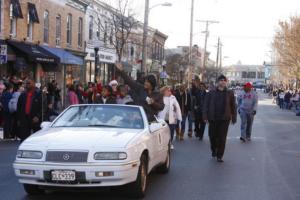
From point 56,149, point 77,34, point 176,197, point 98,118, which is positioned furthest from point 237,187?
point 77,34

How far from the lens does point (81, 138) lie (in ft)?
25.9

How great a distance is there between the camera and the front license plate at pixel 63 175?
24.2ft

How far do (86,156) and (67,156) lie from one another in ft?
0.81

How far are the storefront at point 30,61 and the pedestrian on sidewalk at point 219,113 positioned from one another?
15073mm

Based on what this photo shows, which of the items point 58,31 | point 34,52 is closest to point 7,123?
point 34,52

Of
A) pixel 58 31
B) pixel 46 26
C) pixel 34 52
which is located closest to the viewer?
pixel 34 52

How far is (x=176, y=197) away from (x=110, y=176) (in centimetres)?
140

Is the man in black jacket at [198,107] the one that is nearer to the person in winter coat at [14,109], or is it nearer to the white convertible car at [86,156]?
the person in winter coat at [14,109]

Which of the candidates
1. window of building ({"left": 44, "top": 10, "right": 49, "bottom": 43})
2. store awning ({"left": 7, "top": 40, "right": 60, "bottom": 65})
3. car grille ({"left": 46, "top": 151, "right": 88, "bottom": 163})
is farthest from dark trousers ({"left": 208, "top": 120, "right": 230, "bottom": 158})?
window of building ({"left": 44, "top": 10, "right": 49, "bottom": 43})

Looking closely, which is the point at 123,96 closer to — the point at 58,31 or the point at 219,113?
the point at 219,113

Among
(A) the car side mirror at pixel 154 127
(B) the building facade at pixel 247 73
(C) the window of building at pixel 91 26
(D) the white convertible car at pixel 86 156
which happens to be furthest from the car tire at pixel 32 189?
(B) the building facade at pixel 247 73

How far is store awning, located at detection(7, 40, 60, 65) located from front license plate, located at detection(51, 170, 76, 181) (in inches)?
751

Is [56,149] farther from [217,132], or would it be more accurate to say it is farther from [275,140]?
[275,140]

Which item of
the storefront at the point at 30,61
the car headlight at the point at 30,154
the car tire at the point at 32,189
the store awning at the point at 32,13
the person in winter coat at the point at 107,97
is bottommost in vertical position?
the car tire at the point at 32,189
